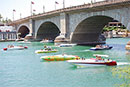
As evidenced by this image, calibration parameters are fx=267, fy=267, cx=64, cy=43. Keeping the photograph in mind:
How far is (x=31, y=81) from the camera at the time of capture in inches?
1086

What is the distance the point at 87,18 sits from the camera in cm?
6172

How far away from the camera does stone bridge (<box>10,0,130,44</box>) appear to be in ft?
164

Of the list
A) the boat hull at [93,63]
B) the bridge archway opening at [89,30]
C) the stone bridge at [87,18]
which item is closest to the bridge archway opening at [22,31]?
the stone bridge at [87,18]

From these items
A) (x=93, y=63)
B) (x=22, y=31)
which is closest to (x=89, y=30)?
(x=93, y=63)

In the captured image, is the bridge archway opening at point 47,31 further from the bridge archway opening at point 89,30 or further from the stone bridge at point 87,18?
the bridge archway opening at point 89,30

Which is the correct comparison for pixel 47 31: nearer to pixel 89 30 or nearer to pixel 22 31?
pixel 89 30

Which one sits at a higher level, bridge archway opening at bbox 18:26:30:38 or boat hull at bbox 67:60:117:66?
bridge archway opening at bbox 18:26:30:38

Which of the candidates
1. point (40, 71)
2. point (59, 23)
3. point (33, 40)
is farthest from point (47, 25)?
point (40, 71)

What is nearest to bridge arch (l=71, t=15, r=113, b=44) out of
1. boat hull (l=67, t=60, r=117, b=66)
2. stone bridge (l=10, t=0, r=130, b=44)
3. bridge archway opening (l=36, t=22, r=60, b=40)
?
stone bridge (l=10, t=0, r=130, b=44)

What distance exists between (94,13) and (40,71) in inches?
1096

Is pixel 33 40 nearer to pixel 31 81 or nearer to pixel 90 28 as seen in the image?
pixel 90 28

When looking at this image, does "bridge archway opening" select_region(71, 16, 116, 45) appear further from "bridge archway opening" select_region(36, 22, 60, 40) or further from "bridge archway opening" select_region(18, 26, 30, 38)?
"bridge archway opening" select_region(18, 26, 30, 38)

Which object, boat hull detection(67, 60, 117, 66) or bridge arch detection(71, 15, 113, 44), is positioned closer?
boat hull detection(67, 60, 117, 66)

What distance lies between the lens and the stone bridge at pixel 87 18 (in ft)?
164
